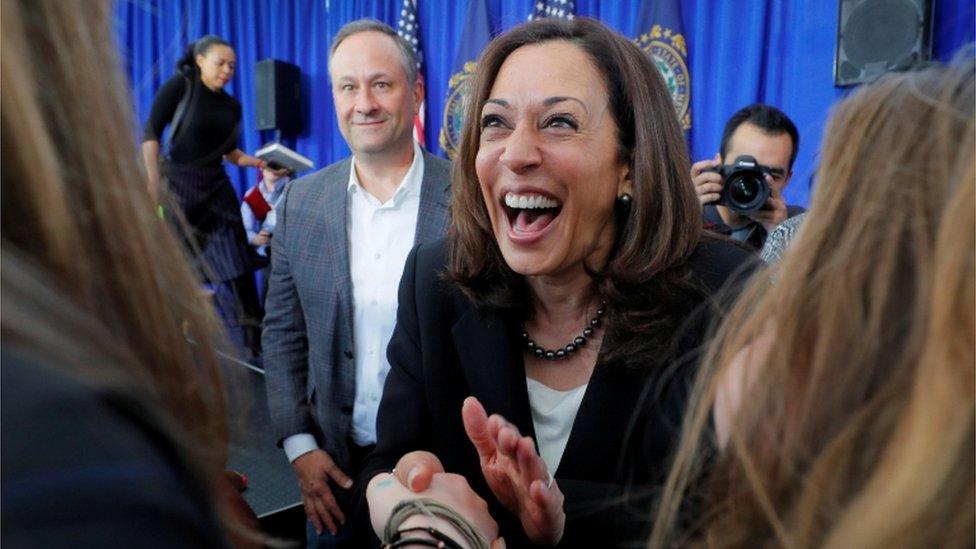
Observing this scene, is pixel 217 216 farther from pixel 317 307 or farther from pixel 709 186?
pixel 709 186

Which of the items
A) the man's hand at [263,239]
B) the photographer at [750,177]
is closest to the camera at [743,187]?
the photographer at [750,177]

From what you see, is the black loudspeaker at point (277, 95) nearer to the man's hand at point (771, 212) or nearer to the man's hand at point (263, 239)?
the man's hand at point (263, 239)

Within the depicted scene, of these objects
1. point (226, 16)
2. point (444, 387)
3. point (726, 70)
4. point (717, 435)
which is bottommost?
point (444, 387)

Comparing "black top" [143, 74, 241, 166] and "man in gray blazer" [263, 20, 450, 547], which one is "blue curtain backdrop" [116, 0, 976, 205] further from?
"man in gray blazer" [263, 20, 450, 547]

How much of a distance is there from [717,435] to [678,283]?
1.94ft

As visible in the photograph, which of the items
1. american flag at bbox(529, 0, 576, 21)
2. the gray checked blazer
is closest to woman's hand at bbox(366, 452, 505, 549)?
the gray checked blazer

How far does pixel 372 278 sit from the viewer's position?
5.60 feet

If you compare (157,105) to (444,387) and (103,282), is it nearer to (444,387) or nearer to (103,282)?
(444,387)

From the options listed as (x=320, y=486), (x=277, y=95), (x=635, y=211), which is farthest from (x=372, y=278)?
(x=277, y=95)

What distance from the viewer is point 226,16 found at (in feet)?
19.6

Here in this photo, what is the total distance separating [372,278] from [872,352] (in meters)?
1.38

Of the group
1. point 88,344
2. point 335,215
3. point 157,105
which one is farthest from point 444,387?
point 157,105

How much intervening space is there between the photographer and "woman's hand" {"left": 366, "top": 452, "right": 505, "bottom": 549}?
1.02m

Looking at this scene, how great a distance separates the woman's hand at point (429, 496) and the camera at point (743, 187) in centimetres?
123
